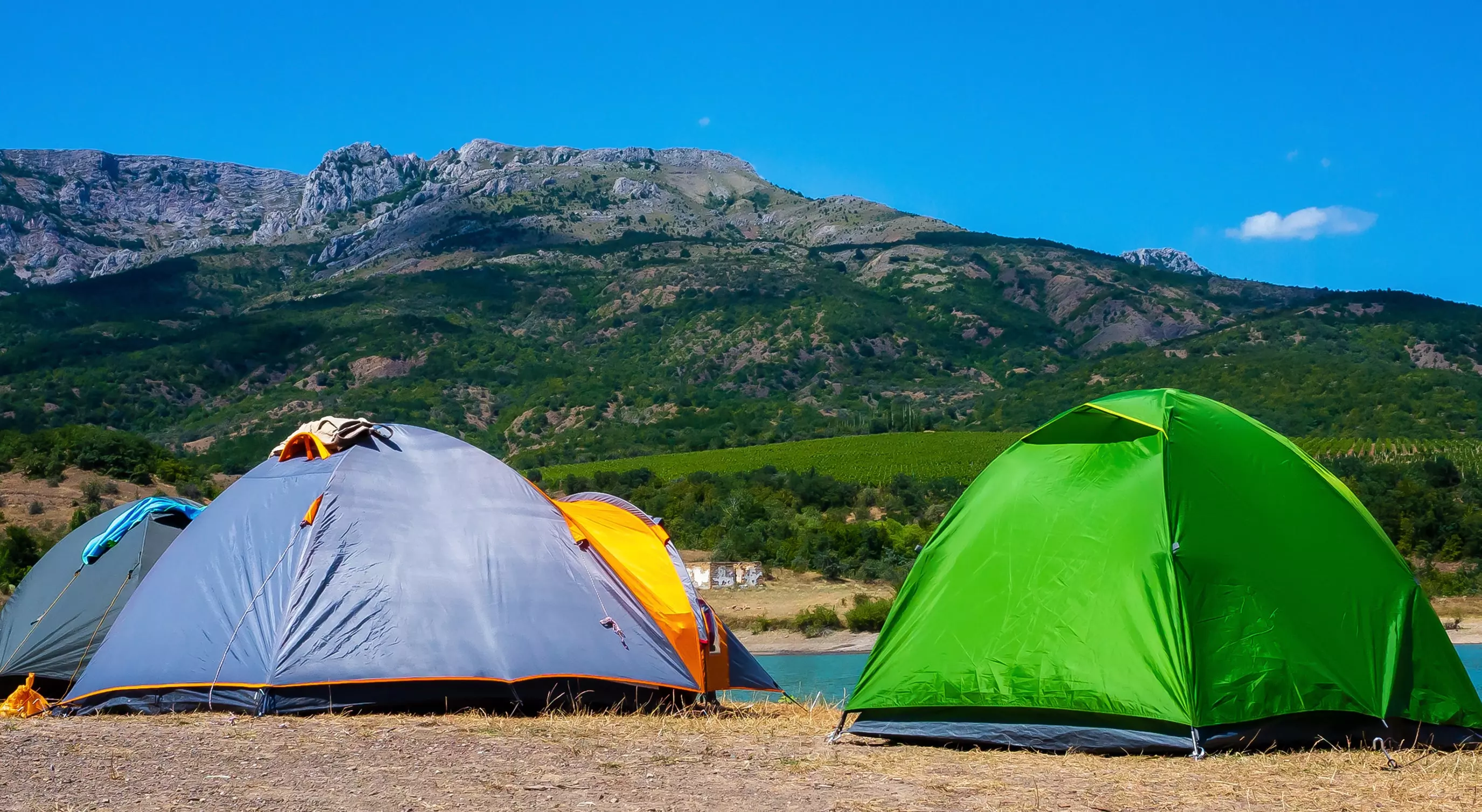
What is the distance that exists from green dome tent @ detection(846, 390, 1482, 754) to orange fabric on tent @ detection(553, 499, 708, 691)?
2456 mm

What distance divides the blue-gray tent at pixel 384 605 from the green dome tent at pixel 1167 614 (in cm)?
277

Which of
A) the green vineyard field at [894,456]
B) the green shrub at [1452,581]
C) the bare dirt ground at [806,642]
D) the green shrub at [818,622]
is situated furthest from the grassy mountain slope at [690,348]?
the green shrub at [818,622]

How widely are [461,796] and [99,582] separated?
8197mm

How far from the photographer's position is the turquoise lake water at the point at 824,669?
81.8 ft

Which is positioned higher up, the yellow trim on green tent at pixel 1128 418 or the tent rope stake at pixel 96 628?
the yellow trim on green tent at pixel 1128 418

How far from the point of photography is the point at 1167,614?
8.46m

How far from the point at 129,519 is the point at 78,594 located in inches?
37.9

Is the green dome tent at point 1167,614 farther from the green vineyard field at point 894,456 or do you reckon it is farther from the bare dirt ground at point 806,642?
the green vineyard field at point 894,456

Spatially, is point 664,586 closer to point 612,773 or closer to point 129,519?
point 612,773

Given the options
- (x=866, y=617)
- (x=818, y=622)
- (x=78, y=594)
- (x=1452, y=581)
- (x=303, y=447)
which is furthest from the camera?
(x=1452, y=581)

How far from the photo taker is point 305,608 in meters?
10.4

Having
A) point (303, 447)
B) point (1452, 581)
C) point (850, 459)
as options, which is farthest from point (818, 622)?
point (850, 459)

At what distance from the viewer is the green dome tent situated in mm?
8375

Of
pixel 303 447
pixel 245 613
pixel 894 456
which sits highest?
pixel 894 456
